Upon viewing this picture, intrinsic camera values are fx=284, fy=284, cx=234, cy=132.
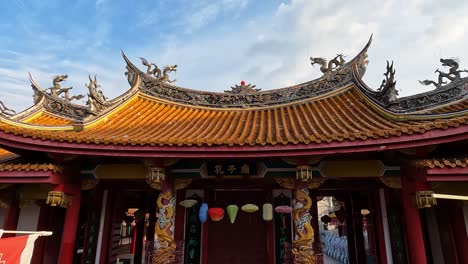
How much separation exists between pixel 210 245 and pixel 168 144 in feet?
11.3

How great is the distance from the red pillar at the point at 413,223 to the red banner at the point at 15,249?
6131 mm

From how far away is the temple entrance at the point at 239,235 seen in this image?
705 centimetres

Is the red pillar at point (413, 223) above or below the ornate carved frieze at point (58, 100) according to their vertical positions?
below

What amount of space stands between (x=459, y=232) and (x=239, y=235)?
4.59 meters

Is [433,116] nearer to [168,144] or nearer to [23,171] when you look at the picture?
[168,144]

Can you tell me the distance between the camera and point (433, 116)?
5680mm

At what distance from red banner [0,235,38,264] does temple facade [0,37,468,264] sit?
54.5 inches

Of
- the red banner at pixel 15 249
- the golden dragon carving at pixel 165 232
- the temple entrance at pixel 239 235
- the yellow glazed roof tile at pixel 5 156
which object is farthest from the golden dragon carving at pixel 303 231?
the yellow glazed roof tile at pixel 5 156

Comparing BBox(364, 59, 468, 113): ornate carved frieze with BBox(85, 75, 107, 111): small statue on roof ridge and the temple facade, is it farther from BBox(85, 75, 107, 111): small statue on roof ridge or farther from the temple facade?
BBox(85, 75, 107, 111): small statue on roof ridge

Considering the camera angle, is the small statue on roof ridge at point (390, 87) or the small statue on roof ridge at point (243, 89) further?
the small statue on roof ridge at point (243, 89)

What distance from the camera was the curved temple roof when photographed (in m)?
5.00

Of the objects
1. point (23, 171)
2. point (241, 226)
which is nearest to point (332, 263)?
point (241, 226)

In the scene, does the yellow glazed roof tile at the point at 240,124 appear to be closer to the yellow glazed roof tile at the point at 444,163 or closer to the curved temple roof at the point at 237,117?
the curved temple roof at the point at 237,117

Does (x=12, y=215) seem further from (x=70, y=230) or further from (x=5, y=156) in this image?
(x=70, y=230)
